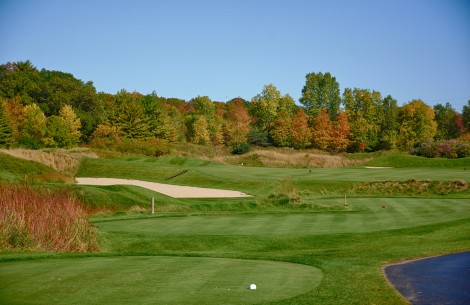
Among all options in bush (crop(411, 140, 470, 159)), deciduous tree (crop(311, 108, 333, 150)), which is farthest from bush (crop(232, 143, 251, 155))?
bush (crop(411, 140, 470, 159))

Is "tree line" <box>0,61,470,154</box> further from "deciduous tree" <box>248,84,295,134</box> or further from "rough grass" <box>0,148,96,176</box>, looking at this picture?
"rough grass" <box>0,148,96,176</box>

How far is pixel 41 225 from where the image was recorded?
13.9 m

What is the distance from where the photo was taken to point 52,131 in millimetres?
→ 65625

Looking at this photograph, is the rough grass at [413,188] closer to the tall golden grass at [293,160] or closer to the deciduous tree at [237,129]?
the tall golden grass at [293,160]

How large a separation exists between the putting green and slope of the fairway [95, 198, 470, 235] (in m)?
6.87

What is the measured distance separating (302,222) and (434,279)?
10.8 m

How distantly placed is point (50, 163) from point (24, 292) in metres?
38.4

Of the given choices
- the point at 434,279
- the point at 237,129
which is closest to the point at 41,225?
the point at 434,279

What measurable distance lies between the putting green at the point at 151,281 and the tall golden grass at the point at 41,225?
2808 mm

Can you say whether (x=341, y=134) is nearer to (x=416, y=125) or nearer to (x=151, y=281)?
(x=416, y=125)

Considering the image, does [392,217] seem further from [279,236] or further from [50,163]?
[50,163]

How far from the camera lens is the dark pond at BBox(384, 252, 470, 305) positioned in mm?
7656

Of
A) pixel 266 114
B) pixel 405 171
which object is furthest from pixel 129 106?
pixel 405 171

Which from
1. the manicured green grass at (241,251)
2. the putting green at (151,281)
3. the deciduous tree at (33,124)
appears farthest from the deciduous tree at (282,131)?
the putting green at (151,281)
